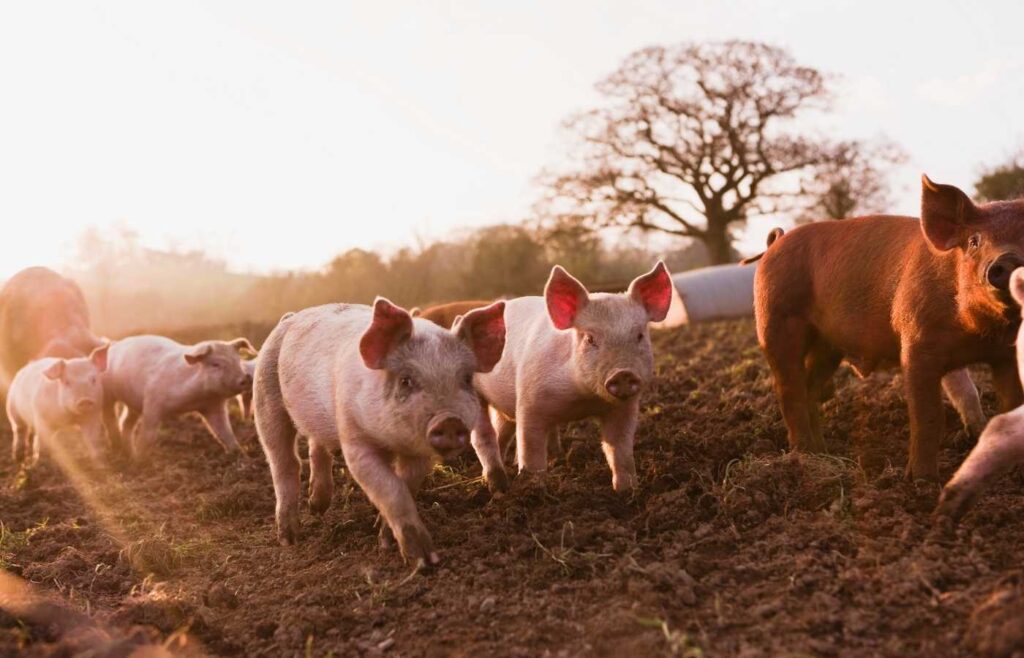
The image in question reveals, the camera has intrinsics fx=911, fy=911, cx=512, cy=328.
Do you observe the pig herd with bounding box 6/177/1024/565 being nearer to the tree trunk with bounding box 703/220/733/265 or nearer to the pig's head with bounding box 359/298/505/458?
the pig's head with bounding box 359/298/505/458

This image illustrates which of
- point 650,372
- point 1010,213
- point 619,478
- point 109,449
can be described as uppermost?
point 1010,213

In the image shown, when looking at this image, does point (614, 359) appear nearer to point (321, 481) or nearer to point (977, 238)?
point (977, 238)

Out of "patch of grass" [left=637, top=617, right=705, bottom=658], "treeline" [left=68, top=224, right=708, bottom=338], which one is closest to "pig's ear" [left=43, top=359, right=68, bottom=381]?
"patch of grass" [left=637, top=617, right=705, bottom=658]

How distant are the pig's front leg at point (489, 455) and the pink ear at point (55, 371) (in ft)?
18.5

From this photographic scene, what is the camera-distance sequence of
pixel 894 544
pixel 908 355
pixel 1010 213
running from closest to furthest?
pixel 894 544, pixel 1010 213, pixel 908 355

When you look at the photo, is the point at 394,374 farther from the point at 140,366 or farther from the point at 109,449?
the point at 109,449

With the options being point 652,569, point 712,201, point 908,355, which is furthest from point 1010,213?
point 712,201

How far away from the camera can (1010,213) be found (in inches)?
160

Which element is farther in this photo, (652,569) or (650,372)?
(650,372)

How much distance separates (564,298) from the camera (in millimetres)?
4914

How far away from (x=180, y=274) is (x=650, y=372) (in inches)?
1346

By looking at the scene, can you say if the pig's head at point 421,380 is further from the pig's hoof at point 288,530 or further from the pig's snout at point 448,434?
the pig's hoof at point 288,530

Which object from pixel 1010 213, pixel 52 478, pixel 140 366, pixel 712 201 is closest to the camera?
pixel 1010 213

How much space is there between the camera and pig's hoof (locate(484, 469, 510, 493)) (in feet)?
17.5
